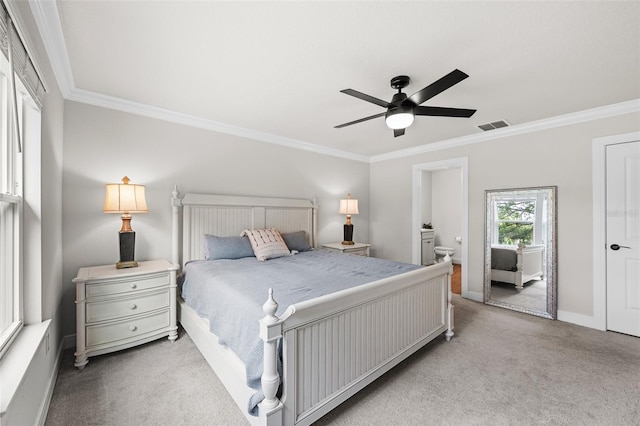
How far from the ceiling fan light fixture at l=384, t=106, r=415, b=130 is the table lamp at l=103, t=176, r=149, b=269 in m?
2.39

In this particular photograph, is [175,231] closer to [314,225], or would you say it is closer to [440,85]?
[314,225]

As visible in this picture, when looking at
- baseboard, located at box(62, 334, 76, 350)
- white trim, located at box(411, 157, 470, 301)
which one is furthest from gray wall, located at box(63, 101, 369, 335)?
white trim, located at box(411, 157, 470, 301)

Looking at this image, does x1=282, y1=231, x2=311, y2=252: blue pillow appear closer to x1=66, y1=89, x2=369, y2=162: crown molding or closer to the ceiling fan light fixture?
x1=66, y1=89, x2=369, y2=162: crown molding

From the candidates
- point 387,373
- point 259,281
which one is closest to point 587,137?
point 387,373

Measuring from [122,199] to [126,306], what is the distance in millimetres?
953

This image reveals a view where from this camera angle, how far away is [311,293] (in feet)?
6.13

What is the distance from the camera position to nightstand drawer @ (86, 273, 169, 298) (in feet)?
7.31

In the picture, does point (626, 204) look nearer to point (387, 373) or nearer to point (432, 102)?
point (432, 102)

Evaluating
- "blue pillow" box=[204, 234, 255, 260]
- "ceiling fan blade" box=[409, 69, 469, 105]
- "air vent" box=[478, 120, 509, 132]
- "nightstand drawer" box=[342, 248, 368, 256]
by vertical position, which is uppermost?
"air vent" box=[478, 120, 509, 132]

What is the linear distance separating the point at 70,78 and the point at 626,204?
216 inches

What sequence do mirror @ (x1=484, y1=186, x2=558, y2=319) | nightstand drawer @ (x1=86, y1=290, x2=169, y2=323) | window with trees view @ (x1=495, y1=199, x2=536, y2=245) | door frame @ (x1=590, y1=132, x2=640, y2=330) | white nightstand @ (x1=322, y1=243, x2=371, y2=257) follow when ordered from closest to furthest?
1. nightstand drawer @ (x1=86, y1=290, x2=169, y2=323)
2. door frame @ (x1=590, y1=132, x2=640, y2=330)
3. mirror @ (x1=484, y1=186, x2=558, y2=319)
4. window with trees view @ (x1=495, y1=199, x2=536, y2=245)
5. white nightstand @ (x1=322, y1=243, x2=371, y2=257)

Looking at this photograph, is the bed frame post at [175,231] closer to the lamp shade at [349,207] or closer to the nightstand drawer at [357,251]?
the nightstand drawer at [357,251]

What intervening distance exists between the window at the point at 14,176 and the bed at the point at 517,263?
469cm

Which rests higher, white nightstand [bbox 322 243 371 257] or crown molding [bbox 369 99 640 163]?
crown molding [bbox 369 99 640 163]
